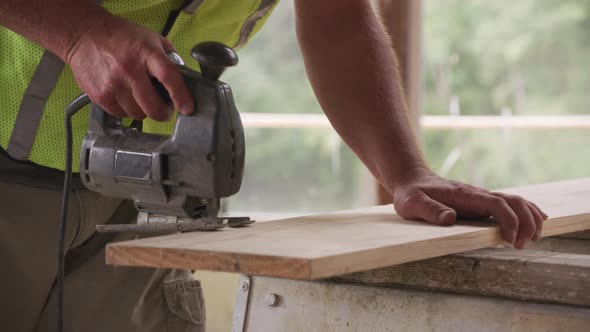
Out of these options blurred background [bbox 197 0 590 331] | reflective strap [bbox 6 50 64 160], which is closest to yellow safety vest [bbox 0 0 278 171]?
reflective strap [bbox 6 50 64 160]

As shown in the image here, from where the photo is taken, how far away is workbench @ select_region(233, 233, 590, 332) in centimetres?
148

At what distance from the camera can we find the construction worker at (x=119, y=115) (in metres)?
1.48

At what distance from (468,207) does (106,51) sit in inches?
29.6

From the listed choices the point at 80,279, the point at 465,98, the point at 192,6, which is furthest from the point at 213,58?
the point at 465,98

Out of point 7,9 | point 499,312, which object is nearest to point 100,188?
point 7,9

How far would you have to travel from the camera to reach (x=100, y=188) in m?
1.55

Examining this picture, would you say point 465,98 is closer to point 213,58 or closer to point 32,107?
point 32,107

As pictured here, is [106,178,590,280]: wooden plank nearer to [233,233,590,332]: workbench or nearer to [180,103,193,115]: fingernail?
[233,233,590,332]: workbench

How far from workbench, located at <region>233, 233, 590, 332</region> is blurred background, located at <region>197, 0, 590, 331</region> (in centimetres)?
1452

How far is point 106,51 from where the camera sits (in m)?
1.40

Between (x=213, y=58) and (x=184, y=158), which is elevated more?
(x=213, y=58)

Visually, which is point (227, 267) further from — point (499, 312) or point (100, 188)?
point (499, 312)

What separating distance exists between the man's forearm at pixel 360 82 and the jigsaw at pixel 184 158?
47 centimetres

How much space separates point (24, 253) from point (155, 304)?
41 centimetres
